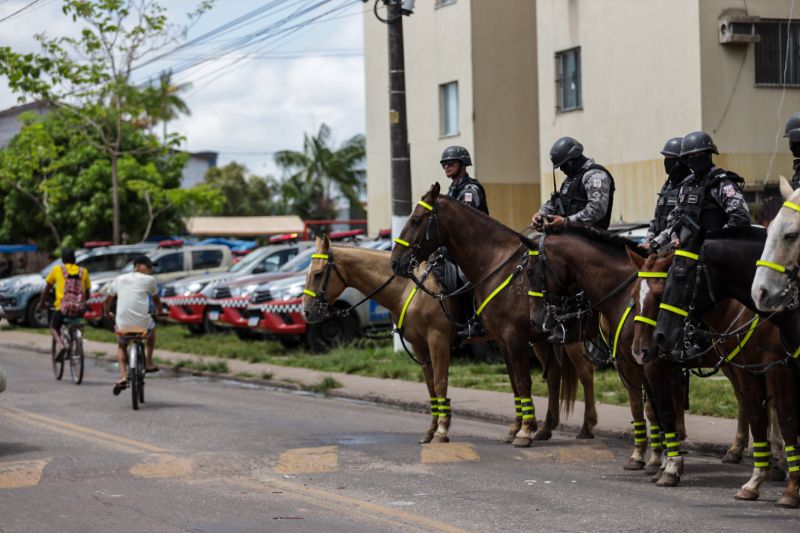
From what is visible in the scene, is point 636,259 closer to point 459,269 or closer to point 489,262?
point 489,262

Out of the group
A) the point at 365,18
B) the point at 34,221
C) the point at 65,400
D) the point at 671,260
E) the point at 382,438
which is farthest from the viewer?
the point at 34,221

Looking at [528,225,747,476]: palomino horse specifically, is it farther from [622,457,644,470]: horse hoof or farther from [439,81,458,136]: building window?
[439,81,458,136]: building window

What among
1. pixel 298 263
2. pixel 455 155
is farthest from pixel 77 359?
pixel 455 155

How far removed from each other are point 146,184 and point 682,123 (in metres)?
21.6

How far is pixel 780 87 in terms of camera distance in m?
24.0

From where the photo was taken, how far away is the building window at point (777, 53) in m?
23.9

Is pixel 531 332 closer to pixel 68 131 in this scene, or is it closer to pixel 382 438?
pixel 382 438

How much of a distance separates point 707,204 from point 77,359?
→ 493 inches

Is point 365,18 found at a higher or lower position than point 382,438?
higher

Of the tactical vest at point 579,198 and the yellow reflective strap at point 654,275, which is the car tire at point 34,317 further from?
the yellow reflective strap at point 654,275

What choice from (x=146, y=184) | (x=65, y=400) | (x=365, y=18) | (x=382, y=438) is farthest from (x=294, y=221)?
(x=382, y=438)

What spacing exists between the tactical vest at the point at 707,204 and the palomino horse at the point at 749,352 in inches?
22.8

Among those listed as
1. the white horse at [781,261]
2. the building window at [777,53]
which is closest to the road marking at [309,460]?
the white horse at [781,261]

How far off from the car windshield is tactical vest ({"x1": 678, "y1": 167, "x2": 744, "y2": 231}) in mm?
14704
